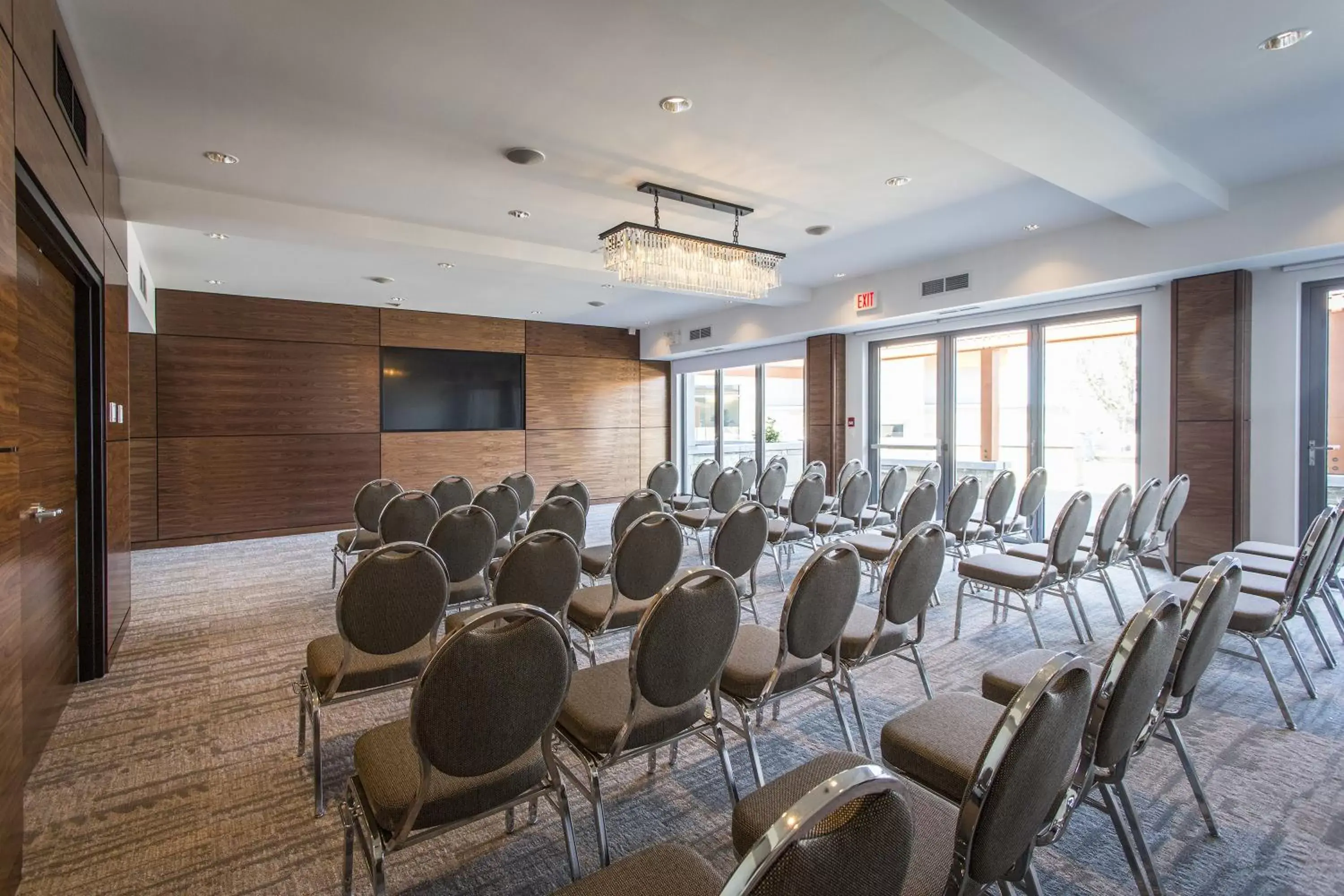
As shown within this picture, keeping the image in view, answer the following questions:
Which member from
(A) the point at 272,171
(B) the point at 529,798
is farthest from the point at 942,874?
(A) the point at 272,171

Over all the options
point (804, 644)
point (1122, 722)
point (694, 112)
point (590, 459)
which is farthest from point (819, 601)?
point (590, 459)

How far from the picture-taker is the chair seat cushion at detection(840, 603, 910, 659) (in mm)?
2541

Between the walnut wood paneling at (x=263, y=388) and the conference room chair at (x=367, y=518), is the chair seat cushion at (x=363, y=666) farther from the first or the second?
the walnut wood paneling at (x=263, y=388)

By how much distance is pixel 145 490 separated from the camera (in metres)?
7.22

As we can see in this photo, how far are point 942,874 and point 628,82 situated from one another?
3.21 meters

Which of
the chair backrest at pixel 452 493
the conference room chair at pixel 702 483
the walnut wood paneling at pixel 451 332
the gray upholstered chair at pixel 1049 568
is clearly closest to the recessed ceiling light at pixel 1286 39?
the gray upholstered chair at pixel 1049 568

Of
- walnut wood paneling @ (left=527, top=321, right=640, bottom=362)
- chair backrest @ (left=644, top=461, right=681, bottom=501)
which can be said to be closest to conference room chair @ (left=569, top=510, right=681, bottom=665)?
chair backrest @ (left=644, top=461, right=681, bottom=501)

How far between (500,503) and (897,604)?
291 centimetres

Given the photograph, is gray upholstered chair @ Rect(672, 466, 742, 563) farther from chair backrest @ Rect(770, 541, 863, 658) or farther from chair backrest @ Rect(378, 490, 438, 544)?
chair backrest @ Rect(770, 541, 863, 658)

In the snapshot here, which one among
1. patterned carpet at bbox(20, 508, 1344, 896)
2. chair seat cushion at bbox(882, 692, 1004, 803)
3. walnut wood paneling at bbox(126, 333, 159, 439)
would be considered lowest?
patterned carpet at bbox(20, 508, 1344, 896)

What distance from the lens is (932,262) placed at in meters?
6.57

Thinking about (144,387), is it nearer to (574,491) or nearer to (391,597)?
(574,491)

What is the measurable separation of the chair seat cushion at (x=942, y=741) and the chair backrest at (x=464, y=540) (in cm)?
233

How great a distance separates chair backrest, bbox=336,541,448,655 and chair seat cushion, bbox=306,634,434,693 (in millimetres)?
41
